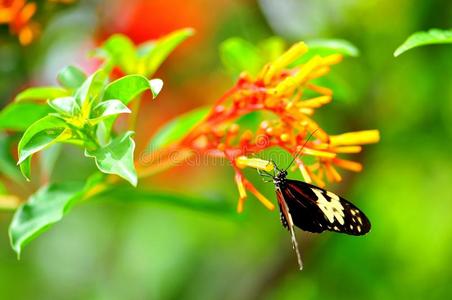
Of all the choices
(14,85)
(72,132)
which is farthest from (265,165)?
(14,85)

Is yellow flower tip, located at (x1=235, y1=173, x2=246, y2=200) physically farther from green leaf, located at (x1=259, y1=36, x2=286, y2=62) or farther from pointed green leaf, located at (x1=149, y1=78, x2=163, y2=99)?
green leaf, located at (x1=259, y1=36, x2=286, y2=62)

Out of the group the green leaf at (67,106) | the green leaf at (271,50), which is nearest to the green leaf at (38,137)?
the green leaf at (67,106)

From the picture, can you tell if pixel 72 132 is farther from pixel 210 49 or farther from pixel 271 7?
pixel 210 49

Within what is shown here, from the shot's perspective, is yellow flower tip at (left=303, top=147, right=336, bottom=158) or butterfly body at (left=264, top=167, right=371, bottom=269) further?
butterfly body at (left=264, top=167, right=371, bottom=269)

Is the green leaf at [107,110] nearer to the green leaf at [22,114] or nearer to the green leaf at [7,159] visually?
the green leaf at [22,114]

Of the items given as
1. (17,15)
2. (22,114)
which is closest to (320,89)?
(22,114)

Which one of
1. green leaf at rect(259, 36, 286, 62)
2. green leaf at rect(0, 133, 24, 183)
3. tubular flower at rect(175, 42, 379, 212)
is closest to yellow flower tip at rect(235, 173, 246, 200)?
tubular flower at rect(175, 42, 379, 212)
